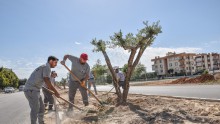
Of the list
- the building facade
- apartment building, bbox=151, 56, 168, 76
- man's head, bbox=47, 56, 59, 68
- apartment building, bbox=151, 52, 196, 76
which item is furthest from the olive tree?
apartment building, bbox=151, 56, 168, 76

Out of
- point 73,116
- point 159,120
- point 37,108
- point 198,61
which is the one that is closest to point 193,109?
point 159,120

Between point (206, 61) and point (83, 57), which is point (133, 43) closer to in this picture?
point (83, 57)

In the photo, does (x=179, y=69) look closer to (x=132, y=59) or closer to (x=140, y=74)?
(x=140, y=74)

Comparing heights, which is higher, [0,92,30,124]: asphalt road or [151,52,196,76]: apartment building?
[151,52,196,76]: apartment building

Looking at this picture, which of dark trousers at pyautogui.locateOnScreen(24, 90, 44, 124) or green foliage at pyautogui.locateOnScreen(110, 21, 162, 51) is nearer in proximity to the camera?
dark trousers at pyautogui.locateOnScreen(24, 90, 44, 124)

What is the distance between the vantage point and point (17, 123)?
7.97 meters

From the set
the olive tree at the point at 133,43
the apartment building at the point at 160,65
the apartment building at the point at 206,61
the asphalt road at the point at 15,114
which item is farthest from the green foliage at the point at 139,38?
the apartment building at the point at 206,61

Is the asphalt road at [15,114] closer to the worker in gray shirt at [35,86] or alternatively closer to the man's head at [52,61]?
the worker in gray shirt at [35,86]

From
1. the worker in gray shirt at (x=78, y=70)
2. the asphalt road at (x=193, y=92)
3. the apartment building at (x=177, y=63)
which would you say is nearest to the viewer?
the worker in gray shirt at (x=78, y=70)

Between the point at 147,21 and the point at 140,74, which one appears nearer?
the point at 147,21

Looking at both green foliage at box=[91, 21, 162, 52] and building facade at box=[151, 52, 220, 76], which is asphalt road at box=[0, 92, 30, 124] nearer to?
green foliage at box=[91, 21, 162, 52]

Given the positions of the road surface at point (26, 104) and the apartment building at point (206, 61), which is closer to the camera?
the road surface at point (26, 104)

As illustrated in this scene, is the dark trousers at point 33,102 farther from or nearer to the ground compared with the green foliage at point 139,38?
nearer to the ground

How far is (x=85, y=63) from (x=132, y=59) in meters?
2.19
